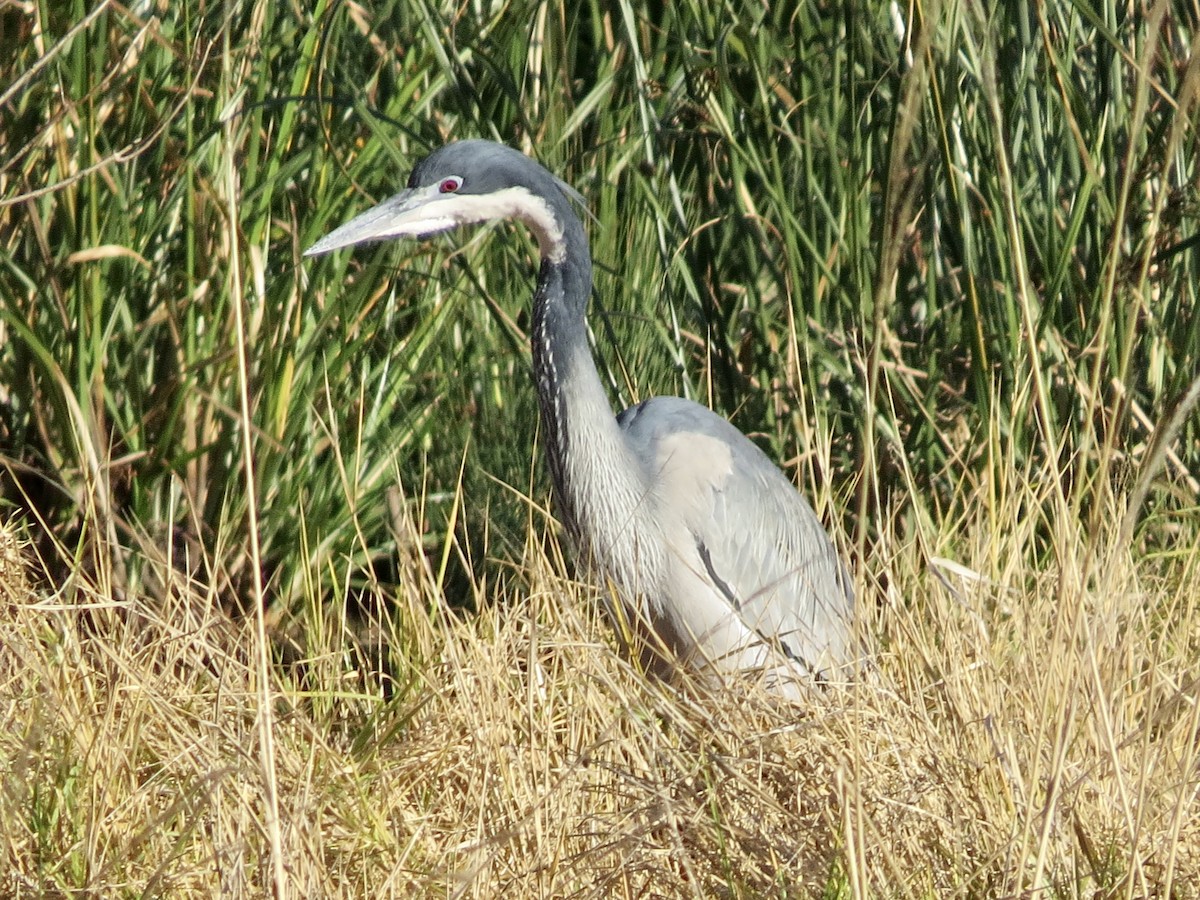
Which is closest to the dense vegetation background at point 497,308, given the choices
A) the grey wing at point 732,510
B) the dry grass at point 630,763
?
the dry grass at point 630,763

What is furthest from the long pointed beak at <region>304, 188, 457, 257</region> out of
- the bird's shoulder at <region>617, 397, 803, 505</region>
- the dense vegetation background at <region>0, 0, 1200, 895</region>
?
the bird's shoulder at <region>617, 397, 803, 505</region>

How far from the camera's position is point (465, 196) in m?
2.61

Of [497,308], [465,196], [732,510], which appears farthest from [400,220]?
[732,510]

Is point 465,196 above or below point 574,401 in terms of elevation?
above

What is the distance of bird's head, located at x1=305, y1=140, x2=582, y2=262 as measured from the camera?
2.58 metres

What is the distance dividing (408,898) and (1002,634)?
0.97m

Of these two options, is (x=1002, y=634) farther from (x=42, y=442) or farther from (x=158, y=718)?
(x=42, y=442)

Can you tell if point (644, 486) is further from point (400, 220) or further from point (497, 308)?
point (400, 220)

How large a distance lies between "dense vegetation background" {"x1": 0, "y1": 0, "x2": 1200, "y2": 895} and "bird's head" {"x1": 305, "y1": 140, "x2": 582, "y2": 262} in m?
0.21

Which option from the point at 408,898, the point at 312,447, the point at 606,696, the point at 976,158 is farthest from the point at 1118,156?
the point at 408,898

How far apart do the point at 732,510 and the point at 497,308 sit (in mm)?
610

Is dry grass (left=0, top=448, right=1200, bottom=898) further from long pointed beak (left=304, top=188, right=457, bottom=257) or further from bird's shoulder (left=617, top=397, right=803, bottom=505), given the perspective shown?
long pointed beak (left=304, top=188, right=457, bottom=257)

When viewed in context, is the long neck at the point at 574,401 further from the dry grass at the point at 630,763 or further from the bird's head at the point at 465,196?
the dry grass at the point at 630,763

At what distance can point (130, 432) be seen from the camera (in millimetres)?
2953
